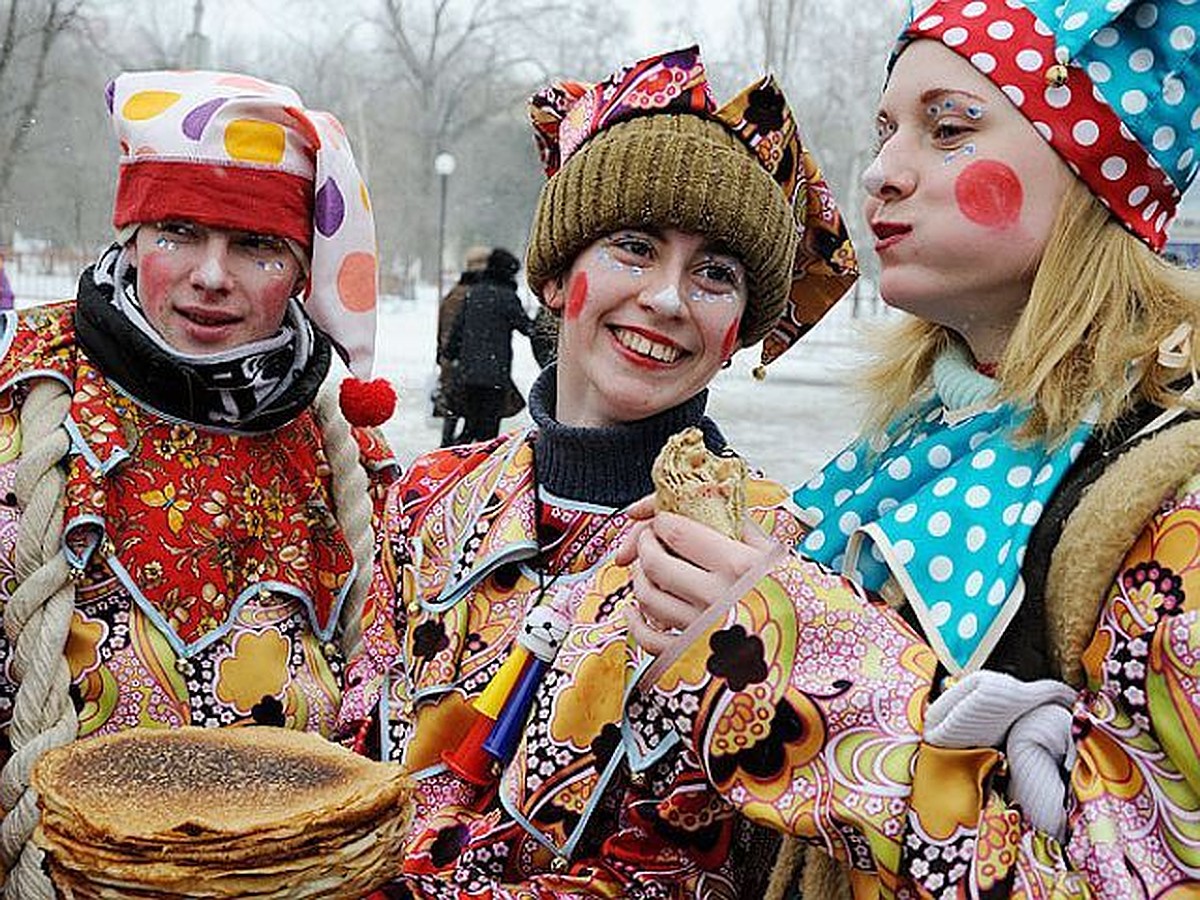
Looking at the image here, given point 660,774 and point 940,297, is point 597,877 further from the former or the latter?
point 940,297

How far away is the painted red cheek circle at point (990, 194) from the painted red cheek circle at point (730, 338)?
0.54 meters

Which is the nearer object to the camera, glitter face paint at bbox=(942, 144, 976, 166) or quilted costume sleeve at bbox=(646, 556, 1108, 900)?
quilted costume sleeve at bbox=(646, 556, 1108, 900)

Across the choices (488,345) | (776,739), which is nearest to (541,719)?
(776,739)

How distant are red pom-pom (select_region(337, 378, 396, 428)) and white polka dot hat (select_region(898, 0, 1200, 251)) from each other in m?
1.56

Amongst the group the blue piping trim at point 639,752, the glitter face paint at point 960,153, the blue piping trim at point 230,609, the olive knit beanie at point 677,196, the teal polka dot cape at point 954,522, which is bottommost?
the blue piping trim at point 230,609

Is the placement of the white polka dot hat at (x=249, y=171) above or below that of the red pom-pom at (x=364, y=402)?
above

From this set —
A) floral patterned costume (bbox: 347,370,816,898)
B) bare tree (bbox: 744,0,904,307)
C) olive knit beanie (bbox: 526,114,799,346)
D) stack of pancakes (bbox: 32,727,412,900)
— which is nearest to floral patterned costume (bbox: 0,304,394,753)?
floral patterned costume (bbox: 347,370,816,898)

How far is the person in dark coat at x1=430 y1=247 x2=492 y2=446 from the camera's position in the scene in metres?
9.62

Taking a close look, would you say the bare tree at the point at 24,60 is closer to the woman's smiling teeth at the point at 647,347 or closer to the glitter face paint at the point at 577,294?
the glitter face paint at the point at 577,294

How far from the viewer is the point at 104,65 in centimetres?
Answer: 1222

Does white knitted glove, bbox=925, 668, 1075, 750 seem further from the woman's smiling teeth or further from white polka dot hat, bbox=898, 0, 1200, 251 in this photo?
the woman's smiling teeth

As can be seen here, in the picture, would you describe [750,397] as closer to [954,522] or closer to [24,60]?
[24,60]

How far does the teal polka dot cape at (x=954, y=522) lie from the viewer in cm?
140

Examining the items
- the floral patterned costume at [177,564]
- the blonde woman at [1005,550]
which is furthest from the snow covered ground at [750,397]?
the floral patterned costume at [177,564]
